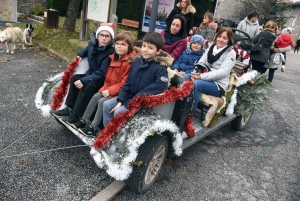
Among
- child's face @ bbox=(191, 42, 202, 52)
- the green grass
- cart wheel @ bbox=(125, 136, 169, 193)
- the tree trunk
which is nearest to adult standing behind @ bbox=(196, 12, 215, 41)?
child's face @ bbox=(191, 42, 202, 52)

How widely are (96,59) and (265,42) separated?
4350mm

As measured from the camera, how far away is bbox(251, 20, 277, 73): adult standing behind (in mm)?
6121

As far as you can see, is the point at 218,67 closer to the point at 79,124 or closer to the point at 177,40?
the point at 177,40

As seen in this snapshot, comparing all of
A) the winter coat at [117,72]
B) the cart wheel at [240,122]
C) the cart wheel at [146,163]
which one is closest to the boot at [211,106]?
the cart wheel at [146,163]

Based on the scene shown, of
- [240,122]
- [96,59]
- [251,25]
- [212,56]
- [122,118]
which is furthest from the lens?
[251,25]

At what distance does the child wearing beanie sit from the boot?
62cm

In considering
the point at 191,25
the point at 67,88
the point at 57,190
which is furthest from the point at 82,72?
the point at 191,25

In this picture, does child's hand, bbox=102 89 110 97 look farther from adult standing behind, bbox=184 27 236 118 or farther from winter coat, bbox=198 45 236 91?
winter coat, bbox=198 45 236 91

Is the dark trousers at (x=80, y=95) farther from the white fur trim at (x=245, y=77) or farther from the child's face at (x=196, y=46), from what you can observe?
the white fur trim at (x=245, y=77)

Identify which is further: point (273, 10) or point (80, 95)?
point (273, 10)

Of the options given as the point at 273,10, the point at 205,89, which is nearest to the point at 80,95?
the point at 205,89

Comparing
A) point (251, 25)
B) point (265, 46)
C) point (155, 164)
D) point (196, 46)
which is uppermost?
point (251, 25)

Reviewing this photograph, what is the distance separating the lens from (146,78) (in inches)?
120

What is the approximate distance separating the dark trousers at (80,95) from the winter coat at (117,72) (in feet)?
0.32
